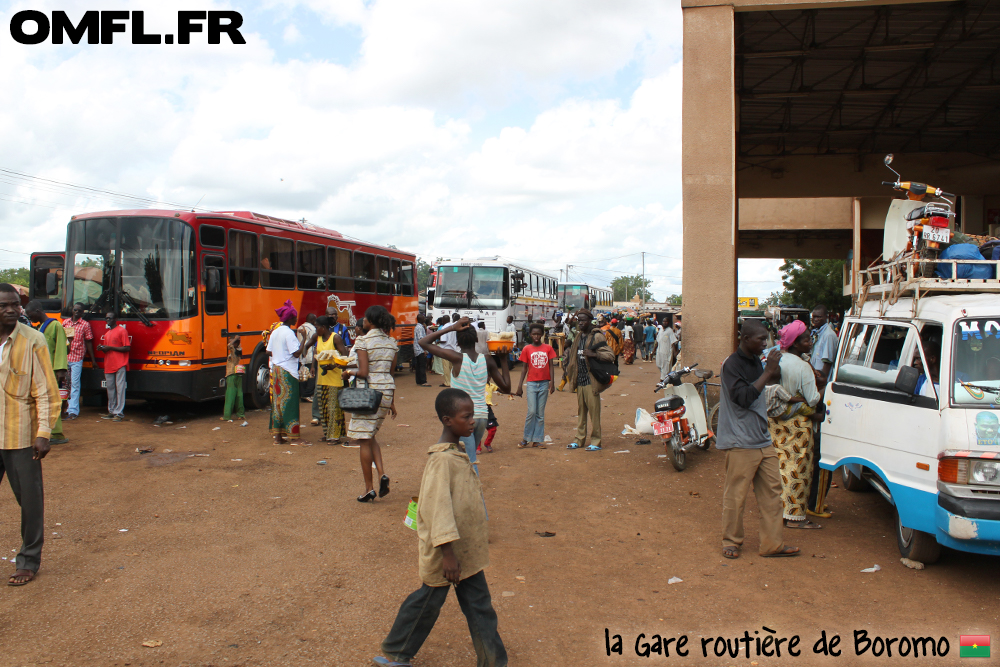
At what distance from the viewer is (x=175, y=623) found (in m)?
4.03

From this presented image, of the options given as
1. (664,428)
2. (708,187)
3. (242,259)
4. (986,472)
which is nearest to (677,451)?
(664,428)

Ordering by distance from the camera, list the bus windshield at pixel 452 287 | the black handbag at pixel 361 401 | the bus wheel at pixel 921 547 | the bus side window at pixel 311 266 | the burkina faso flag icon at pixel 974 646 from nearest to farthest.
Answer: the burkina faso flag icon at pixel 974 646
the bus wheel at pixel 921 547
the black handbag at pixel 361 401
the bus side window at pixel 311 266
the bus windshield at pixel 452 287

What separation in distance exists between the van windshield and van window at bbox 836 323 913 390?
415 mm

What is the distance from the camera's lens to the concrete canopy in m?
9.81

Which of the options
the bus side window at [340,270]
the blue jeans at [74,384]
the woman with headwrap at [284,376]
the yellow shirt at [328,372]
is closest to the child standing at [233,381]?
the woman with headwrap at [284,376]

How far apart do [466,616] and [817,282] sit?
4061cm

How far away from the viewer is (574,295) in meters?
38.7

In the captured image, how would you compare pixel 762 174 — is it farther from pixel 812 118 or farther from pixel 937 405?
pixel 937 405

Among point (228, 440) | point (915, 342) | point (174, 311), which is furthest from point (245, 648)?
point (174, 311)

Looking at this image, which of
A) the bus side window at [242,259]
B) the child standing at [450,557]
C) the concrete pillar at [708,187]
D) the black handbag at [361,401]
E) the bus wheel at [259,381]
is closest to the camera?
the child standing at [450,557]

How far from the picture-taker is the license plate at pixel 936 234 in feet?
17.8

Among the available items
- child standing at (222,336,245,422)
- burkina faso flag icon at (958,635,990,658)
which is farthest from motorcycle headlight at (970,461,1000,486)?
child standing at (222,336,245,422)

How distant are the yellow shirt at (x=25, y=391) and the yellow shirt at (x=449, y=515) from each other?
2840mm

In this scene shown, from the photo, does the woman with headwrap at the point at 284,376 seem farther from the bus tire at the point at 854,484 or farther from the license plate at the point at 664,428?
the bus tire at the point at 854,484
